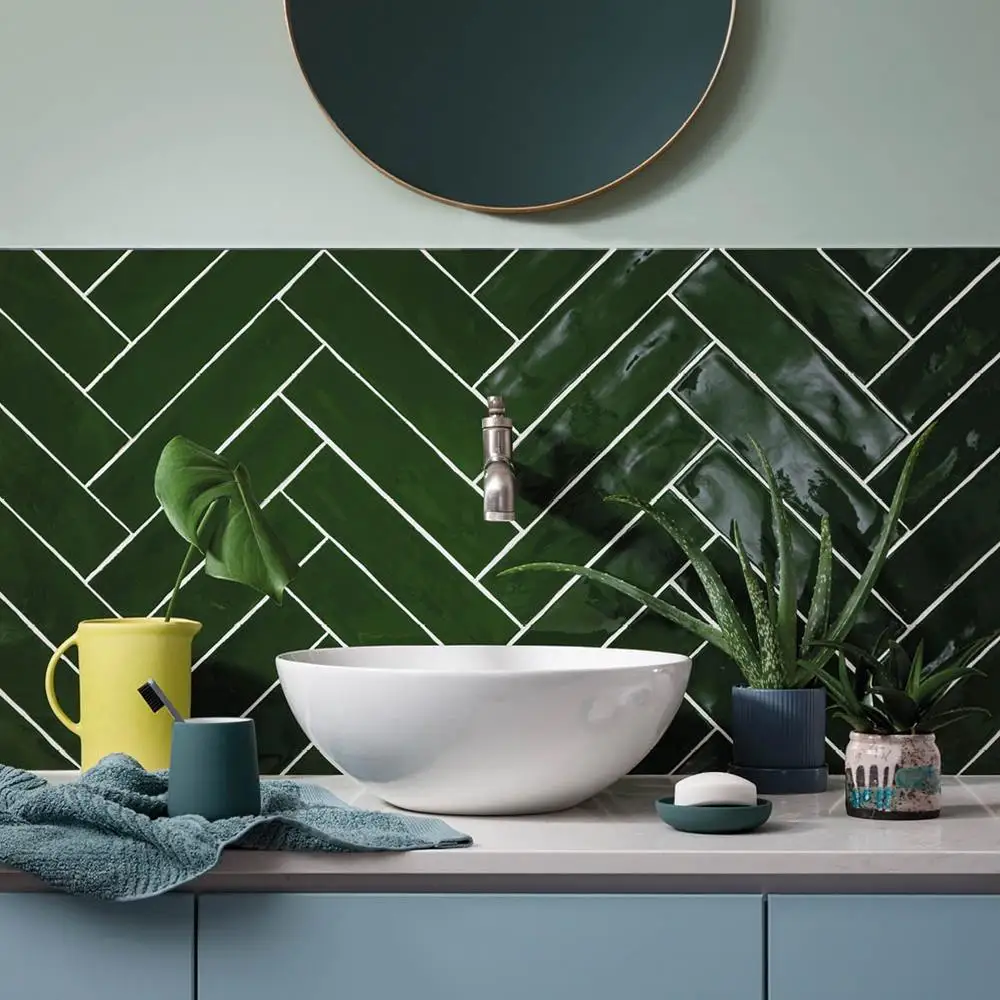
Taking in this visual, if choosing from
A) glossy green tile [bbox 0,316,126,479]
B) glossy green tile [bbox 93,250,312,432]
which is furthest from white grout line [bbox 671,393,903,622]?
glossy green tile [bbox 0,316,126,479]

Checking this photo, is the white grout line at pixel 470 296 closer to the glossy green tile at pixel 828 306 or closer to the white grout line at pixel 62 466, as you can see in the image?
the glossy green tile at pixel 828 306

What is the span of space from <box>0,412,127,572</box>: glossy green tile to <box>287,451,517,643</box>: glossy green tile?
269 millimetres

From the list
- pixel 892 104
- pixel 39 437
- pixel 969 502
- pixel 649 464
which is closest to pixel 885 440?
A: pixel 969 502

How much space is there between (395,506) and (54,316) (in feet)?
1.79

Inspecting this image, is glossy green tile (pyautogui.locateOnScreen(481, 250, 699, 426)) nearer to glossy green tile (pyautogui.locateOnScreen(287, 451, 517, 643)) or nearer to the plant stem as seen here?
glossy green tile (pyautogui.locateOnScreen(287, 451, 517, 643))

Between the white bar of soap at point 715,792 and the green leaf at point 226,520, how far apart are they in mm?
517

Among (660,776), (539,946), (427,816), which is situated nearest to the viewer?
(539,946)

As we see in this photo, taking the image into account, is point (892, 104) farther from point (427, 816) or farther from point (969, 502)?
point (427, 816)

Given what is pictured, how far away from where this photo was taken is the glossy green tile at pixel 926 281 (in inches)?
69.2

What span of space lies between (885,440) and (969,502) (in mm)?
141

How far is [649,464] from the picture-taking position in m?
1.76

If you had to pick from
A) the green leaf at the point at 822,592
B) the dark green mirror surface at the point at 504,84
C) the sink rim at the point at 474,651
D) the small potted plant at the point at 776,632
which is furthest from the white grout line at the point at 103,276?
the green leaf at the point at 822,592

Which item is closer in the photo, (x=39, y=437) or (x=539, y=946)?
(x=539, y=946)

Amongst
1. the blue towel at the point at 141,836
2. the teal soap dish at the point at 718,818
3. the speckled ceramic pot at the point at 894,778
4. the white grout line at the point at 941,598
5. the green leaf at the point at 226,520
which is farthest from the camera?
the white grout line at the point at 941,598
